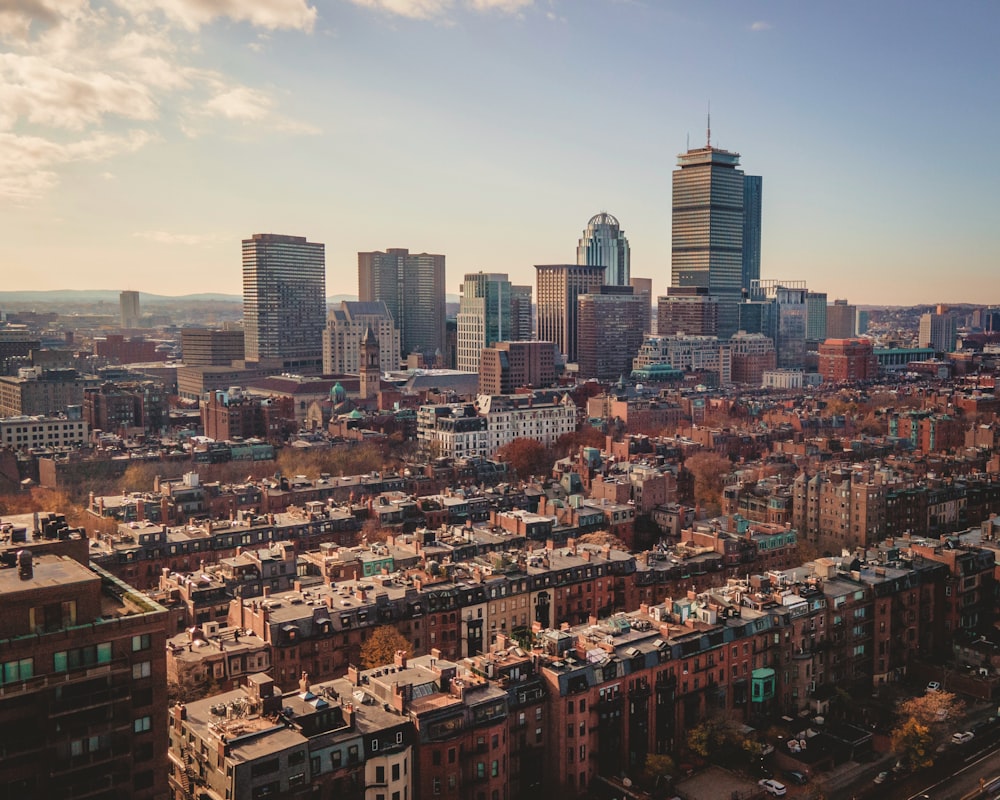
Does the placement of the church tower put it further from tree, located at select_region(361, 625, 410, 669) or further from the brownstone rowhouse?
the brownstone rowhouse

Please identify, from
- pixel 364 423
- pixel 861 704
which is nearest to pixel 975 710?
pixel 861 704

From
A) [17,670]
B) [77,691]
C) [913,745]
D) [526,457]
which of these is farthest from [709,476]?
[17,670]

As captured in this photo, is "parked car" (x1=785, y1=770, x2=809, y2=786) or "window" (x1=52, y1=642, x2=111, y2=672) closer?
"window" (x1=52, y1=642, x2=111, y2=672)

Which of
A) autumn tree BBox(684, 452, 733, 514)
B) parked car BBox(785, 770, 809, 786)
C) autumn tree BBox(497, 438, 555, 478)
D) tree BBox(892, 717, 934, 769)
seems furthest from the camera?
autumn tree BBox(497, 438, 555, 478)

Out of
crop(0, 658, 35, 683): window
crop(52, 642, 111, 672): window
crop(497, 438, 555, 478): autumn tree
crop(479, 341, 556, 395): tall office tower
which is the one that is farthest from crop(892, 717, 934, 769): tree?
crop(479, 341, 556, 395): tall office tower

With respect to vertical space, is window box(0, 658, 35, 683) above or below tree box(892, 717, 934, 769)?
above

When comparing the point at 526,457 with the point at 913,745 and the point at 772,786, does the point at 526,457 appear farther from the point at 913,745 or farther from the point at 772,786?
the point at 772,786
